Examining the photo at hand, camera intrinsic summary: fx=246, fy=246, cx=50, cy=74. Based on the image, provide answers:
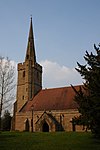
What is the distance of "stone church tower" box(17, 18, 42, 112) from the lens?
A: 174 ft

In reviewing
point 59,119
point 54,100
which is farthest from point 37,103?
point 59,119

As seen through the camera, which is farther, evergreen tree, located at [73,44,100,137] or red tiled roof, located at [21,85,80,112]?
red tiled roof, located at [21,85,80,112]

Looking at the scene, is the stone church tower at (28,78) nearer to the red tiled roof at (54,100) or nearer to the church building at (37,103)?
the church building at (37,103)

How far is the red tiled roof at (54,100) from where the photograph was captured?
45.3 metres

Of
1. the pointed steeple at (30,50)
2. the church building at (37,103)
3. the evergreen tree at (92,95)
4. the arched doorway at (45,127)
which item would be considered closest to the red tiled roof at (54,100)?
the church building at (37,103)

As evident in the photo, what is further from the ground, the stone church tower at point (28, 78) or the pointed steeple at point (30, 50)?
the pointed steeple at point (30, 50)

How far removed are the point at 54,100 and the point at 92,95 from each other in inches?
1112

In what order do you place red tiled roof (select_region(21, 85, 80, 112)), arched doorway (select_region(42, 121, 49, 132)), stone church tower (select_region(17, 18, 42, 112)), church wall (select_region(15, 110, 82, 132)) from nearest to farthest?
church wall (select_region(15, 110, 82, 132))
arched doorway (select_region(42, 121, 49, 132))
red tiled roof (select_region(21, 85, 80, 112))
stone church tower (select_region(17, 18, 42, 112))

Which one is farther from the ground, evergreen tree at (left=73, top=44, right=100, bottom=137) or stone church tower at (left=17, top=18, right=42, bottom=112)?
stone church tower at (left=17, top=18, right=42, bottom=112)

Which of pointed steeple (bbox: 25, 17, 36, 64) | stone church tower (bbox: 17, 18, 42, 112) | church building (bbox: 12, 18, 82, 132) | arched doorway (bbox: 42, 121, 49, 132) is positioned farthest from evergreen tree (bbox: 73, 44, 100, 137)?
pointed steeple (bbox: 25, 17, 36, 64)

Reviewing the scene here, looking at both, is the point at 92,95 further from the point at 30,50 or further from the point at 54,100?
the point at 30,50

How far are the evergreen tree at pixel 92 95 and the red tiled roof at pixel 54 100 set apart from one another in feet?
74.0

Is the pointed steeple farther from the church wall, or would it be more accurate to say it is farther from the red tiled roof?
the church wall

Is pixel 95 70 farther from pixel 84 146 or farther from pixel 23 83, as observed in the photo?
pixel 23 83
